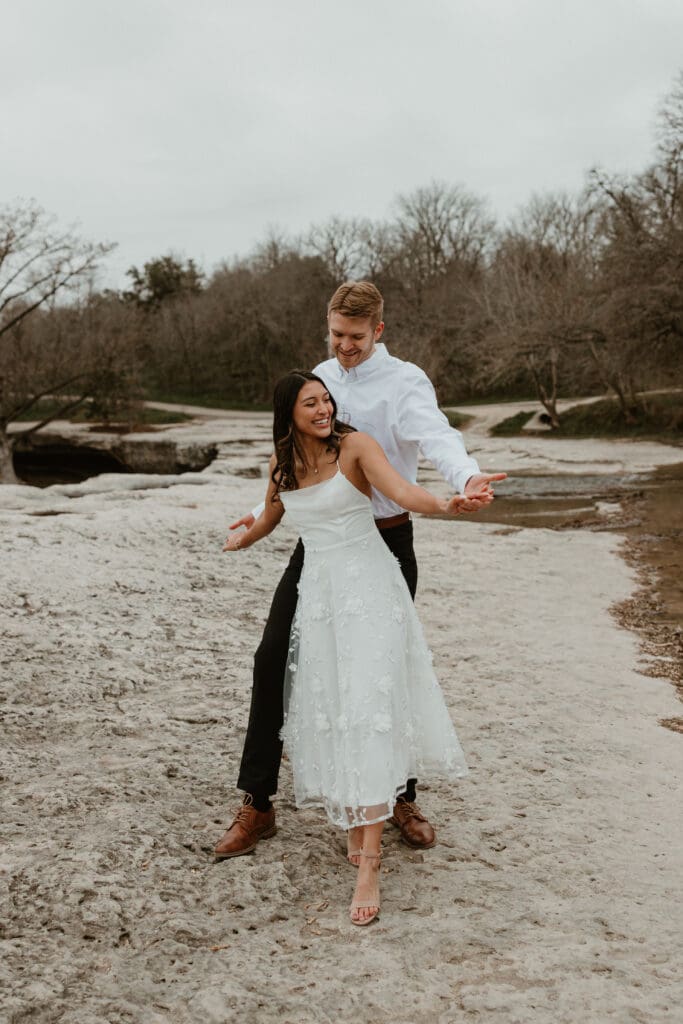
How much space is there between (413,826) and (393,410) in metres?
1.68

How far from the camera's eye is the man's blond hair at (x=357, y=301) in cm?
321

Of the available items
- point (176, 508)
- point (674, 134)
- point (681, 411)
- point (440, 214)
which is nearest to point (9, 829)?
point (176, 508)

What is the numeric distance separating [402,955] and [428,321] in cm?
3772

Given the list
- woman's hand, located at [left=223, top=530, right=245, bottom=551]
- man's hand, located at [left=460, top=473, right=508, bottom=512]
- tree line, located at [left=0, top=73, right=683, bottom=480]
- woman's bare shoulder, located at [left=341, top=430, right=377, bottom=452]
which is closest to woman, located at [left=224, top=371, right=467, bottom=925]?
woman's bare shoulder, located at [left=341, top=430, right=377, bottom=452]

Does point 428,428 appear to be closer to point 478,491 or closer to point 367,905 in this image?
point 478,491

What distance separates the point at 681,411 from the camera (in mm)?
26750

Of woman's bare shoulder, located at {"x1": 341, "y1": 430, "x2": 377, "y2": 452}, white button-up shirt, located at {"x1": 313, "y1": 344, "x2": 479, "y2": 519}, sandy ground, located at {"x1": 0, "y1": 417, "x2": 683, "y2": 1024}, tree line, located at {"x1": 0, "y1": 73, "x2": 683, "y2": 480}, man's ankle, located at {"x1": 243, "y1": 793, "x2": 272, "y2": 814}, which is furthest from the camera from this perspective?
tree line, located at {"x1": 0, "y1": 73, "x2": 683, "y2": 480}

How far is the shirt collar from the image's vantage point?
3.41 metres

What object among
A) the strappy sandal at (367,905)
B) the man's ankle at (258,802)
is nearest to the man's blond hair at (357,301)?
the man's ankle at (258,802)

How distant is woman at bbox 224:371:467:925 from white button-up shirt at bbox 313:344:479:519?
0.63 ft

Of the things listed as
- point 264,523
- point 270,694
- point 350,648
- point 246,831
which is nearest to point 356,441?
point 264,523

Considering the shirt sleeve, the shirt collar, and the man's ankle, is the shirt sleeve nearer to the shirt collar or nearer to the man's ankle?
the shirt collar

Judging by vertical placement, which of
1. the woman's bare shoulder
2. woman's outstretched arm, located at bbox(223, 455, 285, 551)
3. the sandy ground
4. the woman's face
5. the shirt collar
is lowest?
the sandy ground

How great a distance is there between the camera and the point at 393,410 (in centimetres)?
340
